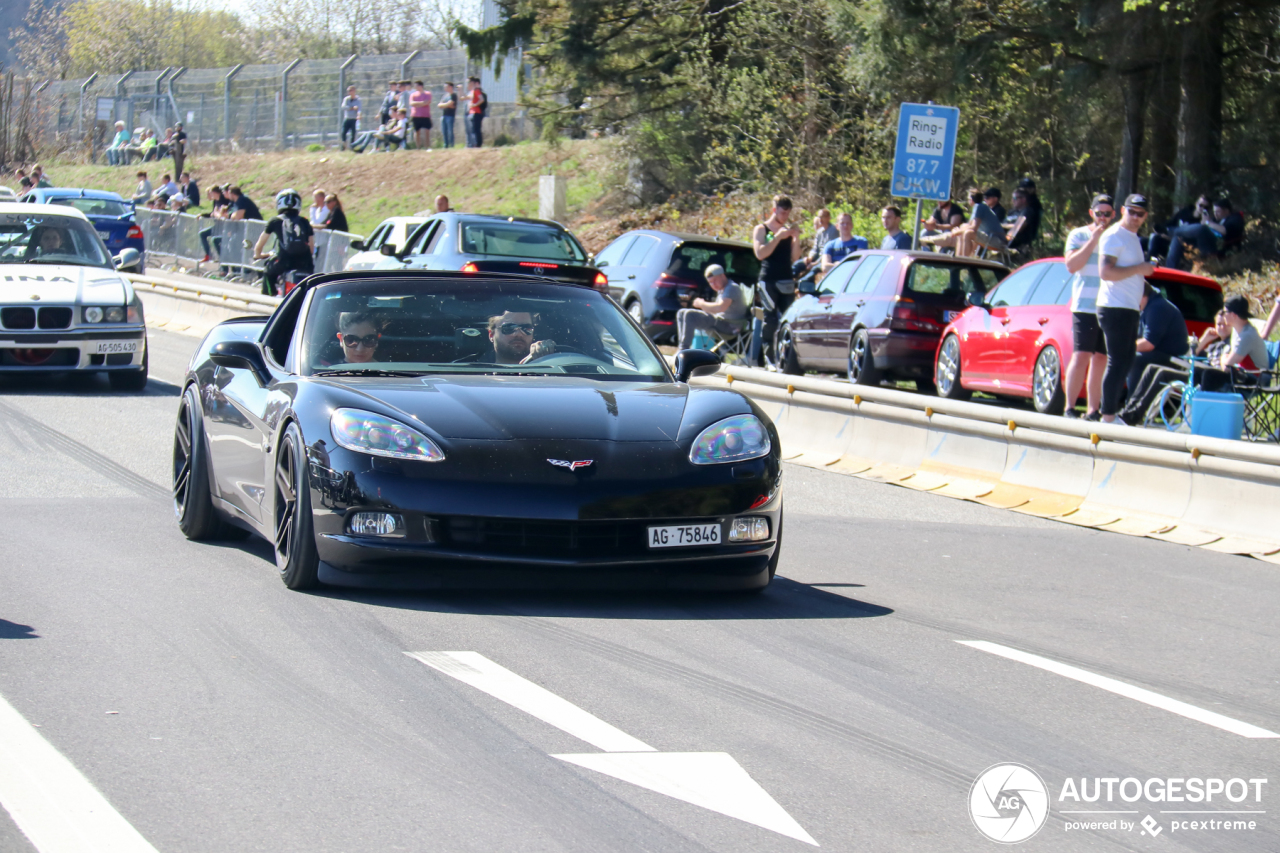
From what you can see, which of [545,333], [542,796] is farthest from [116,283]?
[542,796]

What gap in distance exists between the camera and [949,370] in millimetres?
17328

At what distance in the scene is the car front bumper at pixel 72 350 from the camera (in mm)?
15586

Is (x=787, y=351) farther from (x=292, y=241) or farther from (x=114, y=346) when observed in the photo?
(x=114, y=346)

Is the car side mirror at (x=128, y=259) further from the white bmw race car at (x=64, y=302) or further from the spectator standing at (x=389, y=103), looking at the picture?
the spectator standing at (x=389, y=103)

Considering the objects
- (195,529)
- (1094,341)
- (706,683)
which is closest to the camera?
(706,683)

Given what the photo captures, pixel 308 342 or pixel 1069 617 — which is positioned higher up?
pixel 308 342

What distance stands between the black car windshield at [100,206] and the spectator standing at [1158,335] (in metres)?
22.7

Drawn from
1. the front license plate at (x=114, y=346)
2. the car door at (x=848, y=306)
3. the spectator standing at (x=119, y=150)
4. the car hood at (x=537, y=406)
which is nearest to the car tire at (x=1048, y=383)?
the car door at (x=848, y=306)

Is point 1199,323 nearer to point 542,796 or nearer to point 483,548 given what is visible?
point 483,548

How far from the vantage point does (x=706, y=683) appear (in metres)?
5.66

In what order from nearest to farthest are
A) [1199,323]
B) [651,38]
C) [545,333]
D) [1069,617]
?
[1069,617] → [545,333] → [1199,323] → [651,38]

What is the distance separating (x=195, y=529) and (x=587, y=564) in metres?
2.72

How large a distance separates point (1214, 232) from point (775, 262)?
6.39m

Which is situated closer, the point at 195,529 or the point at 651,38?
the point at 195,529
